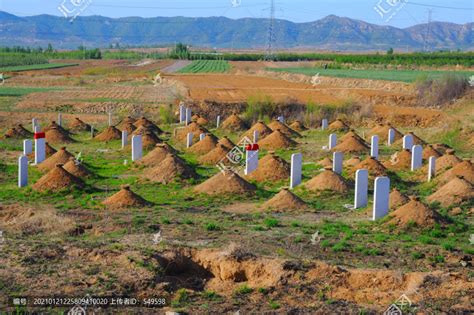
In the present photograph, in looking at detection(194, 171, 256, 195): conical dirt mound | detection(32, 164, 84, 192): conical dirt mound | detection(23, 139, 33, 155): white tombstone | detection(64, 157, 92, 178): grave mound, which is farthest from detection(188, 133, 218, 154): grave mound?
detection(32, 164, 84, 192): conical dirt mound

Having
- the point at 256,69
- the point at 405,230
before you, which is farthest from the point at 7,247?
the point at 256,69

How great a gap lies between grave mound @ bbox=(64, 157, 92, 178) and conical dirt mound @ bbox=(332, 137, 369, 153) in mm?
10565

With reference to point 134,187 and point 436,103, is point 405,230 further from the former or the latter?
point 436,103

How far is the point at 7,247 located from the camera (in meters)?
13.8

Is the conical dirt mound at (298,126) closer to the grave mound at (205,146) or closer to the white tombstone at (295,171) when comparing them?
the grave mound at (205,146)

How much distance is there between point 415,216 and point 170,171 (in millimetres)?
9379

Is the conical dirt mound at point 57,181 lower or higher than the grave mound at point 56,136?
higher

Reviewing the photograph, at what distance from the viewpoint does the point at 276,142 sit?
33188 mm

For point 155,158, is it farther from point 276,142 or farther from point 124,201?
point 124,201

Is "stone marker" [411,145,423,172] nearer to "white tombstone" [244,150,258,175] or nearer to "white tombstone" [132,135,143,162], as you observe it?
"white tombstone" [244,150,258,175]

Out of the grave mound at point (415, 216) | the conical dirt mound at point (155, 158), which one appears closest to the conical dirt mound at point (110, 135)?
the conical dirt mound at point (155, 158)

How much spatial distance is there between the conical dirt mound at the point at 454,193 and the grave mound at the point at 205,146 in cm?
1191

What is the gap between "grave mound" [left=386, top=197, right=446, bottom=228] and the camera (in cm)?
1778

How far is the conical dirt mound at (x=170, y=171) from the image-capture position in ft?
81.0
